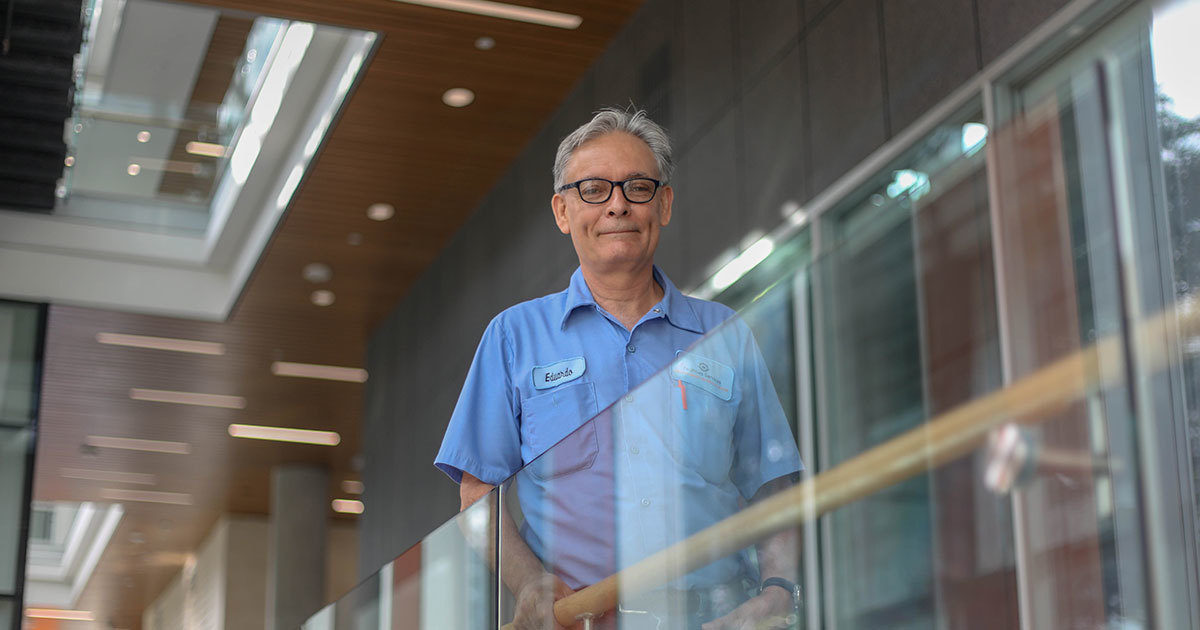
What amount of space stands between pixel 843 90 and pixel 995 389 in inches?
160

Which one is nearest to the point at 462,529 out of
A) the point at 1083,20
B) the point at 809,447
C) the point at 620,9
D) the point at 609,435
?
the point at 609,435

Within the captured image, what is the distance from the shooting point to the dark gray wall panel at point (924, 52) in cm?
471

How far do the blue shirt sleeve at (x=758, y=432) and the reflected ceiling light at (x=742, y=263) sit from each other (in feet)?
12.6

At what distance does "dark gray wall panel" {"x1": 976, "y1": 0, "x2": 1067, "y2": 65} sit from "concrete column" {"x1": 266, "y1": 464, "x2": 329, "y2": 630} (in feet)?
42.0

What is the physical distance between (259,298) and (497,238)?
9.90 ft

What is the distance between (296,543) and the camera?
1656cm

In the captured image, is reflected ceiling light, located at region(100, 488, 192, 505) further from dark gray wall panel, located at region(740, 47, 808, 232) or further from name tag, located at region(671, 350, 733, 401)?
name tag, located at region(671, 350, 733, 401)

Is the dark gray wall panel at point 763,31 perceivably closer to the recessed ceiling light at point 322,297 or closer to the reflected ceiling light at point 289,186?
the reflected ceiling light at point 289,186

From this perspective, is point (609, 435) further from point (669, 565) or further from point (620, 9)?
point (620, 9)

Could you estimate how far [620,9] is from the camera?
7605 millimetres

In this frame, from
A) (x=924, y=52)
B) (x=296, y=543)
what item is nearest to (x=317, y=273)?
(x=296, y=543)

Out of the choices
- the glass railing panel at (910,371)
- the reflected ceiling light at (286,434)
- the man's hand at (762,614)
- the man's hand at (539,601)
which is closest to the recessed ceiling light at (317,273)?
the reflected ceiling light at (286,434)

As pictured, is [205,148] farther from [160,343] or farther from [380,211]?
[160,343]

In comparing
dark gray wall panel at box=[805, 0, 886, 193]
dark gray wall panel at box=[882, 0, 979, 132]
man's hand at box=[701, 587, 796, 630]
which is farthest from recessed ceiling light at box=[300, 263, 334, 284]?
man's hand at box=[701, 587, 796, 630]
